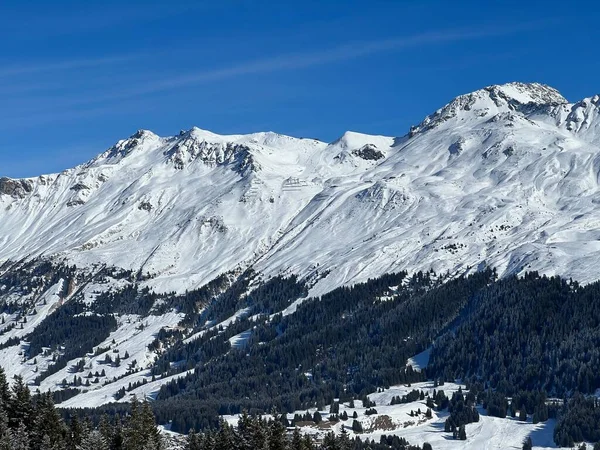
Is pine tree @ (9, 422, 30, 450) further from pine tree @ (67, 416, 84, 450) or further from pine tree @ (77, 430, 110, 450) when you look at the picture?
pine tree @ (67, 416, 84, 450)

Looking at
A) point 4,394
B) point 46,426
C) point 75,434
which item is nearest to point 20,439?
point 46,426

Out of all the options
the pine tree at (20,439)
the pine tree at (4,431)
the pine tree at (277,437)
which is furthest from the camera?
the pine tree at (277,437)

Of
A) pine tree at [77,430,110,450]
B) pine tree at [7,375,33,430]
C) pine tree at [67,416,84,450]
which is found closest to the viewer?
pine tree at [77,430,110,450]

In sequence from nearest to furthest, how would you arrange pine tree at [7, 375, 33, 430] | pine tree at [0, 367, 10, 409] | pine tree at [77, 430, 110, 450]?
pine tree at [77, 430, 110, 450]
pine tree at [7, 375, 33, 430]
pine tree at [0, 367, 10, 409]

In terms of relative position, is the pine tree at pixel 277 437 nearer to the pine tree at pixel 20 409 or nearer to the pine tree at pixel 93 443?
the pine tree at pixel 93 443

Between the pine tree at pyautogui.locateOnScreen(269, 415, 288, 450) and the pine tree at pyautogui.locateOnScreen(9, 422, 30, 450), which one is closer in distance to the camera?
the pine tree at pyautogui.locateOnScreen(9, 422, 30, 450)

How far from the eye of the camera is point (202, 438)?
13638 centimetres

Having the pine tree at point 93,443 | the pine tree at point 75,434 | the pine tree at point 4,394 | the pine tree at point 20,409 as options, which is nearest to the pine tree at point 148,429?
the pine tree at point 75,434

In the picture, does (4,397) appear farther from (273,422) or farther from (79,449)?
(273,422)

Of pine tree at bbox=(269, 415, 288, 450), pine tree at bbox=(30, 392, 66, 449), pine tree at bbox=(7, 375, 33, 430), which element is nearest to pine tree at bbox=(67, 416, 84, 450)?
pine tree at bbox=(30, 392, 66, 449)

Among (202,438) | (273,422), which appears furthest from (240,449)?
(202,438)

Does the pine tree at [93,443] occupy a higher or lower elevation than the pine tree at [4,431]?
lower

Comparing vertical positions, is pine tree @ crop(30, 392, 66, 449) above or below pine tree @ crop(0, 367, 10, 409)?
below

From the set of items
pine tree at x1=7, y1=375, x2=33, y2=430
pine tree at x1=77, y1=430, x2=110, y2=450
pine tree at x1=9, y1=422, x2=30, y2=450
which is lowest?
pine tree at x1=77, y1=430, x2=110, y2=450
